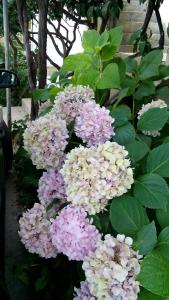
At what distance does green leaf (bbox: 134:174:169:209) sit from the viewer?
873mm

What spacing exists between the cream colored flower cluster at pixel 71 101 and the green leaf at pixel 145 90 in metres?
0.21

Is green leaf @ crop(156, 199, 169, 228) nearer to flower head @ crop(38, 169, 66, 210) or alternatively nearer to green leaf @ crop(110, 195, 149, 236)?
green leaf @ crop(110, 195, 149, 236)

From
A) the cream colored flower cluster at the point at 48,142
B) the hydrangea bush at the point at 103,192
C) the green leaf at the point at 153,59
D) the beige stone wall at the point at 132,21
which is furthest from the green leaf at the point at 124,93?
the beige stone wall at the point at 132,21

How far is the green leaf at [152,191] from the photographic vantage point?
873 millimetres

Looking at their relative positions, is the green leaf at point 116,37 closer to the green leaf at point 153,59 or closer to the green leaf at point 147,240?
the green leaf at point 153,59

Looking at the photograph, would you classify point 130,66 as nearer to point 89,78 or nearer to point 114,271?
point 89,78

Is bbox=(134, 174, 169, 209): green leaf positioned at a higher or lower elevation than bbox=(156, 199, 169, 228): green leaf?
higher

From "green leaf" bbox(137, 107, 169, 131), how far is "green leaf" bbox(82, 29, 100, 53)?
1.23 ft

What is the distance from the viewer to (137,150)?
0.98m

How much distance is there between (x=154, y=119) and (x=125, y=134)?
10 cm

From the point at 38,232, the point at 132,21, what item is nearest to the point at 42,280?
the point at 38,232

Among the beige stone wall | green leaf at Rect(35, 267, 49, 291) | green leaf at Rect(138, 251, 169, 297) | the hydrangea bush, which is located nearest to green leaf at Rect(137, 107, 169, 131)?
the hydrangea bush

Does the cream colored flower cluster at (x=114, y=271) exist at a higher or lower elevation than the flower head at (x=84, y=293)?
higher

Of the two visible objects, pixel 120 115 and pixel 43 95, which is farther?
pixel 43 95
